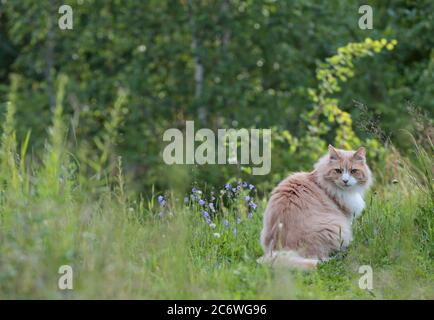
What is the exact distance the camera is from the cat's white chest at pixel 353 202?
5945mm

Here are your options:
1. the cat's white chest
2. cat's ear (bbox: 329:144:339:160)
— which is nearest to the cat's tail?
the cat's white chest

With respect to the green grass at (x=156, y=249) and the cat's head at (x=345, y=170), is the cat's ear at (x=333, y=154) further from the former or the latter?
the green grass at (x=156, y=249)

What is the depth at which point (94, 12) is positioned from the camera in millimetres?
13734

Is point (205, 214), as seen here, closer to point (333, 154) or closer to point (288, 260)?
point (288, 260)

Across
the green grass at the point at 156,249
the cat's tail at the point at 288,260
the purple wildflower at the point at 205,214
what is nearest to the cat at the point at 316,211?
the cat's tail at the point at 288,260

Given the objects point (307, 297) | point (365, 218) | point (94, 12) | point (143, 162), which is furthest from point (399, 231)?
point (94, 12)

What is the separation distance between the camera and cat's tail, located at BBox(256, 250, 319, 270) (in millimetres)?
5031

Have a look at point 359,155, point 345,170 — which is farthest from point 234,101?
point 345,170

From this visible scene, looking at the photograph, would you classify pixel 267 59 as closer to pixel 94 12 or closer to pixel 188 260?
pixel 94 12

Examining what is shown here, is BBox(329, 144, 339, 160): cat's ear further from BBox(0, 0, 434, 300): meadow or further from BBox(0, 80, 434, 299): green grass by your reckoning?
BBox(0, 80, 434, 299): green grass

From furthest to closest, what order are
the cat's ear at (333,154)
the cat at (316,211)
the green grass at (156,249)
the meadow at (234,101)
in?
the cat's ear at (333,154) → the meadow at (234,101) → the cat at (316,211) → the green grass at (156,249)

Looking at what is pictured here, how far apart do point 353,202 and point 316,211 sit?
1.60ft

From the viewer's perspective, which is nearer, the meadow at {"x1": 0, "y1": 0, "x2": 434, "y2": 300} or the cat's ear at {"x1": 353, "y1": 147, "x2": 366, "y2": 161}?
the meadow at {"x1": 0, "y1": 0, "x2": 434, "y2": 300}
